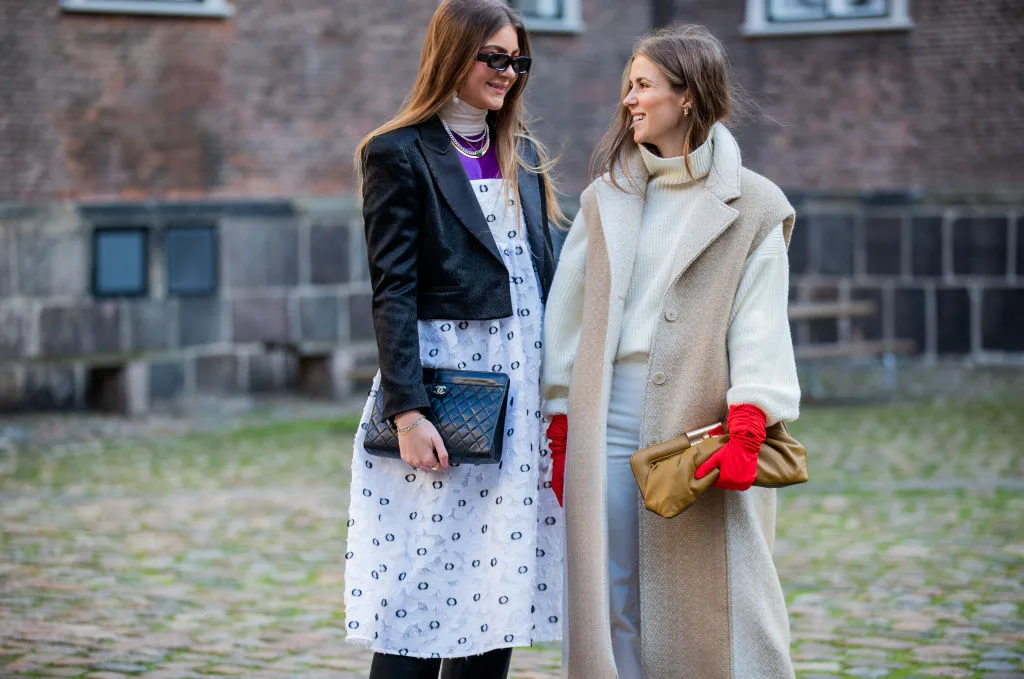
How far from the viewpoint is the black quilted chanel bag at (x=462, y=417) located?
331 centimetres

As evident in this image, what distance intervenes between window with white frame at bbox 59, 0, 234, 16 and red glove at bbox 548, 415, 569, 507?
9.31 metres

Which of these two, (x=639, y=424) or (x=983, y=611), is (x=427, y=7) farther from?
(x=639, y=424)

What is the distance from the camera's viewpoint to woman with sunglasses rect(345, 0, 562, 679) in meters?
3.40

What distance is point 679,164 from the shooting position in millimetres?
3510

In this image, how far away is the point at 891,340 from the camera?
1451 centimetres

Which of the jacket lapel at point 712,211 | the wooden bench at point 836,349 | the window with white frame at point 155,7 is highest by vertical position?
the window with white frame at point 155,7

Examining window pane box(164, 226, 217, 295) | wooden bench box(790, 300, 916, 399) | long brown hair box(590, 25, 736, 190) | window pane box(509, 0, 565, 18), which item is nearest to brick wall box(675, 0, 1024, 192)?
window pane box(509, 0, 565, 18)

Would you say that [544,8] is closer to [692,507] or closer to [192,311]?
[192,311]

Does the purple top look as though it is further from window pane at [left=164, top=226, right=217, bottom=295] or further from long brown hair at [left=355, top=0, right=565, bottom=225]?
window pane at [left=164, top=226, right=217, bottom=295]

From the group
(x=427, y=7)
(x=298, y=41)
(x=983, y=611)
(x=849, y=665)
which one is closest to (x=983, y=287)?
(x=427, y=7)

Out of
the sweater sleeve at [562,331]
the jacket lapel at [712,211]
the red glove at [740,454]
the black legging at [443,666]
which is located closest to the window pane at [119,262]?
the black legging at [443,666]

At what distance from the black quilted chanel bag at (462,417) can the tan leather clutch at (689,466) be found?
33 centimetres

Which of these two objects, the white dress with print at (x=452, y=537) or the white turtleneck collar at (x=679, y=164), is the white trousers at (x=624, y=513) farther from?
the white turtleneck collar at (x=679, y=164)

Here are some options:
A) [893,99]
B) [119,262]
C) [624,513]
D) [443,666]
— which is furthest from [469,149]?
[893,99]
